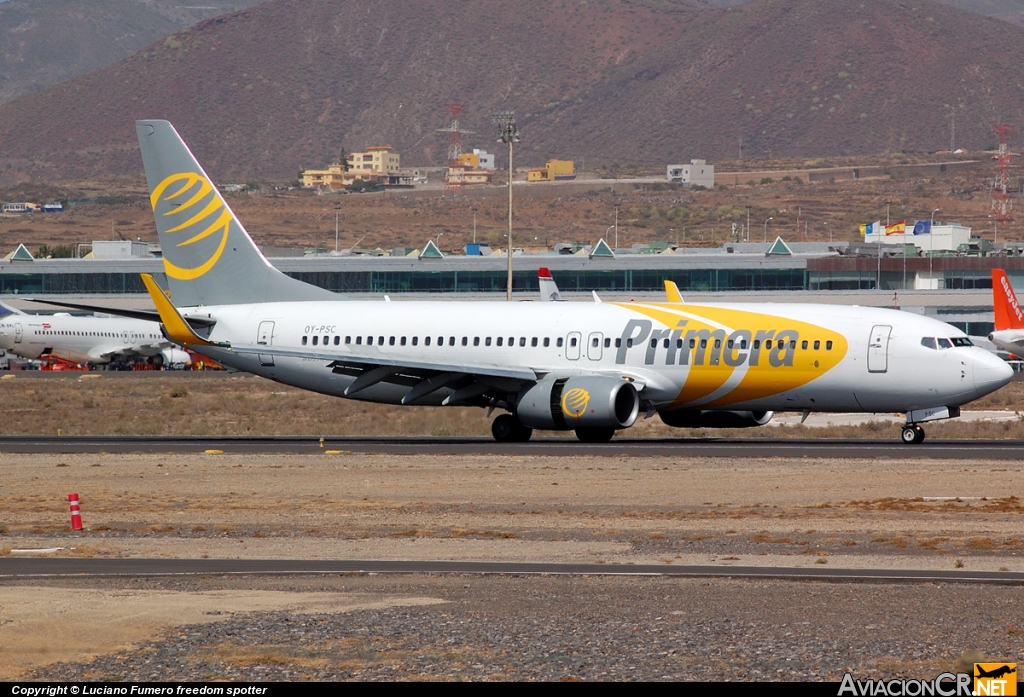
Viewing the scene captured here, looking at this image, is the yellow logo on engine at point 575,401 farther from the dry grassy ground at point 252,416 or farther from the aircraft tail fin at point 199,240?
the aircraft tail fin at point 199,240

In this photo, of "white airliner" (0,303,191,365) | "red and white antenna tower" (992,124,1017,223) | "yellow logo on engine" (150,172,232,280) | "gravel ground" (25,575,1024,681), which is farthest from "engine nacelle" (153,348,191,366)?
"red and white antenna tower" (992,124,1017,223)

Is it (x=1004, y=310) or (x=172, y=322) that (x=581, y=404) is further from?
(x=1004, y=310)

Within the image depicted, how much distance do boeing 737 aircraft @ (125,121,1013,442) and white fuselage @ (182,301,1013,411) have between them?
4 cm

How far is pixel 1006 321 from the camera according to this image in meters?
64.3

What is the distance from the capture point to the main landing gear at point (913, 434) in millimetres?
36125

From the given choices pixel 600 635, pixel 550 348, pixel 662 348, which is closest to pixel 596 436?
pixel 550 348

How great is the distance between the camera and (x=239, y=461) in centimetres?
3303

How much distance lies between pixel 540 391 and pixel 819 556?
19.1 metres

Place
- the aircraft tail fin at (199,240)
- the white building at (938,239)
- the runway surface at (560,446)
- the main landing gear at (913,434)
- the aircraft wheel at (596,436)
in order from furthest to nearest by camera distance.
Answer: the white building at (938,239)
the aircraft tail fin at (199,240)
the aircraft wheel at (596,436)
the main landing gear at (913,434)
the runway surface at (560,446)

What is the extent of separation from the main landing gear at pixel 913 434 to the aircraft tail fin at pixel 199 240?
1693 centimetres

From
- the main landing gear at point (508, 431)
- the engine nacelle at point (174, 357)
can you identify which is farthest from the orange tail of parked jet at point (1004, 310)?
the engine nacelle at point (174, 357)

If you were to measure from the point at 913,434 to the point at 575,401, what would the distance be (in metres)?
8.17

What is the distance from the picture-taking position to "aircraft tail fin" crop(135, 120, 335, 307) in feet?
143

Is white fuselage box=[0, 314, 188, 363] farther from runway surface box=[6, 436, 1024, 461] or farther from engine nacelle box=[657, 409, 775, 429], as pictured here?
engine nacelle box=[657, 409, 775, 429]
